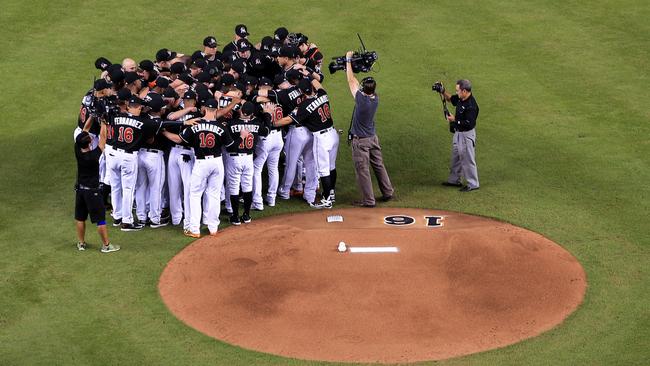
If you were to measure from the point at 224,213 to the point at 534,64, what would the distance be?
356 inches

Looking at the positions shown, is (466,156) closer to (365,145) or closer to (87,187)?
(365,145)

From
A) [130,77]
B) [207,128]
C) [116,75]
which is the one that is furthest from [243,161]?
[116,75]

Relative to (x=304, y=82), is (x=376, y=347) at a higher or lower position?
lower

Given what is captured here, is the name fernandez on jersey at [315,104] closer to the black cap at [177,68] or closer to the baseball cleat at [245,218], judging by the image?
the baseball cleat at [245,218]

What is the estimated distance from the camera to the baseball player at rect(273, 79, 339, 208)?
1533 cm

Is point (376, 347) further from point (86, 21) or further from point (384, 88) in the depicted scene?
point (86, 21)

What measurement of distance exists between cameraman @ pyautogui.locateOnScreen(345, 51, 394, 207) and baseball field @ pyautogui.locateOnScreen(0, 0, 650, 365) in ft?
1.68

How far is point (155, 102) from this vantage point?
14.1 meters

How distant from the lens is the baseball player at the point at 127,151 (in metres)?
14.1

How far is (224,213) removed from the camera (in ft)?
50.6

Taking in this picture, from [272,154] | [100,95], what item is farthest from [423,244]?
[100,95]

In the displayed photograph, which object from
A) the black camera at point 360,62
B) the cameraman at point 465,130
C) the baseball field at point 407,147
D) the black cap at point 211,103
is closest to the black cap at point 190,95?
the black cap at point 211,103

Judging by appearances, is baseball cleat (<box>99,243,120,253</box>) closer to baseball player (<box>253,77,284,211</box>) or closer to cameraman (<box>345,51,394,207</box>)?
baseball player (<box>253,77,284,211</box>)

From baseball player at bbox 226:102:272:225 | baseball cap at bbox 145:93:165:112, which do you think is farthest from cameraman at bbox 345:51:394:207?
baseball cap at bbox 145:93:165:112
